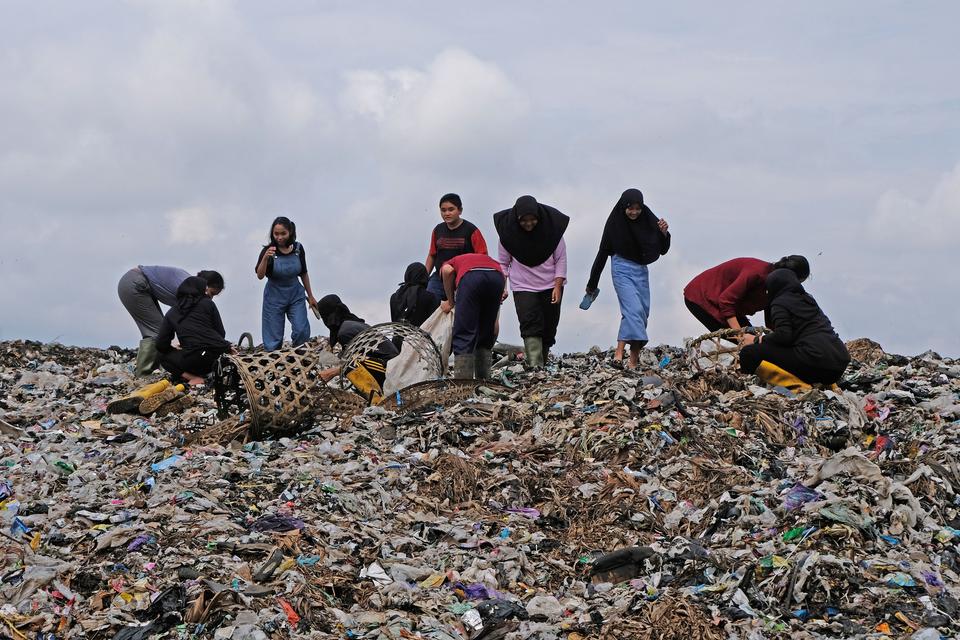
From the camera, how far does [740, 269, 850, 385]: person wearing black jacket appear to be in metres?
8.88

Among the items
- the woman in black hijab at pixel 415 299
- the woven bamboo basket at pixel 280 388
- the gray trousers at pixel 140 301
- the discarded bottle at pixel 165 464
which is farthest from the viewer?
the gray trousers at pixel 140 301

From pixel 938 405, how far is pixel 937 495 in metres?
2.19

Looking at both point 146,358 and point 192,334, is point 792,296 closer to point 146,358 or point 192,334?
point 192,334

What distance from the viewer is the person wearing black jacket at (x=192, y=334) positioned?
10.8 m

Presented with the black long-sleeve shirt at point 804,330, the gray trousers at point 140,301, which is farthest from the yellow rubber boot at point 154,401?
the black long-sleeve shirt at point 804,330

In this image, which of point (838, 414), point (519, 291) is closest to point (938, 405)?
point (838, 414)

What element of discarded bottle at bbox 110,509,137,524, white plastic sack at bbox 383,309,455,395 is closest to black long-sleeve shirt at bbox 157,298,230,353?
white plastic sack at bbox 383,309,455,395

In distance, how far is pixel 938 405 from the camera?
8.52m

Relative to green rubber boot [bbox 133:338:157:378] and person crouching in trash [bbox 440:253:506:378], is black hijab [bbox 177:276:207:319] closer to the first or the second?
green rubber boot [bbox 133:338:157:378]

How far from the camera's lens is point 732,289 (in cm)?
1041

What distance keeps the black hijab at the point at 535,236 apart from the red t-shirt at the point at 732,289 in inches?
56.8

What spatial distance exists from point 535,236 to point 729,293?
191cm

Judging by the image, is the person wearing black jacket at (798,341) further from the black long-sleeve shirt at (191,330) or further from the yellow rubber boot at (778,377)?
the black long-sleeve shirt at (191,330)

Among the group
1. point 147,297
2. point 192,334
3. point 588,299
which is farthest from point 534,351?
point 147,297
